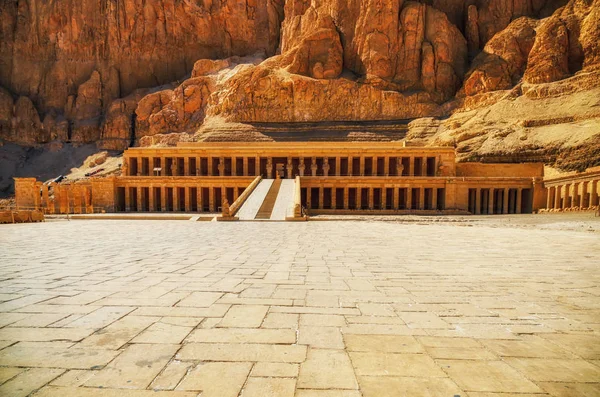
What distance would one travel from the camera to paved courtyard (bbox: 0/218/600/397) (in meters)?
2.11

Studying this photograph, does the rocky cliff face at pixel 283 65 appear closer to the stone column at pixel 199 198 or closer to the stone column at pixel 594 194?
the stone column at pixel 594 194

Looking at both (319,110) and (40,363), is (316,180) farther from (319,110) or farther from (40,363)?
(40,363)

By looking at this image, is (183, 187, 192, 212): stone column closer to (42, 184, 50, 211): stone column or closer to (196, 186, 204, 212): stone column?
(196, 186, 204, 212): stone column

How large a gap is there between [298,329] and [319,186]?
88.2 ft

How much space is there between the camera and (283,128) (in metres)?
50.4

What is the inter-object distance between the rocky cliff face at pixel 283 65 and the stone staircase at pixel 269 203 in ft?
76.6

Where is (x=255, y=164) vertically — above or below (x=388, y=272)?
above

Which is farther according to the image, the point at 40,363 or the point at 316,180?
the point at 316,180

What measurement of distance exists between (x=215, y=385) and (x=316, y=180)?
1090 inches

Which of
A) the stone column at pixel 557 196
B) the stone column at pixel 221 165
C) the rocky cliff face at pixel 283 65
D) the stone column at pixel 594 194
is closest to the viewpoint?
the stone column at pixel 594 194

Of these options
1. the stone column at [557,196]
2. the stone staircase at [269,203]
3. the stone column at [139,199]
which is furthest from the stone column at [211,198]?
the stone column at [557,196]

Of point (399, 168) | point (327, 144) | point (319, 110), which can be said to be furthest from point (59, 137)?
point (399, 168)

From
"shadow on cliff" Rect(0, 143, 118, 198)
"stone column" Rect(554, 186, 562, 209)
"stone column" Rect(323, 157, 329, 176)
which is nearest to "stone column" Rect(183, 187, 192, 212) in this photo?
"stone column" Rect(323, 157, 329, 176)

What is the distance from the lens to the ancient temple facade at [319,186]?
29734mm
